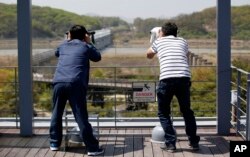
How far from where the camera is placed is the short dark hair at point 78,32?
15.5 feet

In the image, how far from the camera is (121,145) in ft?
16.3

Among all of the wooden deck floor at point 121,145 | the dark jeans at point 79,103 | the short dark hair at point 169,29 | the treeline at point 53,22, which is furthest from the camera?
the treeline at point 53,22

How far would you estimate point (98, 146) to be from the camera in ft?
15.3

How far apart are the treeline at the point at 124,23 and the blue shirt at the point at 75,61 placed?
1000mm

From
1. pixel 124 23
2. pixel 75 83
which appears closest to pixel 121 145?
pixel 75 83

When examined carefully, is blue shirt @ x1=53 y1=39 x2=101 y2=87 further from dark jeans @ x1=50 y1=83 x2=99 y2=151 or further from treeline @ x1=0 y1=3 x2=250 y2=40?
treeline @ x1=0 y1=3 x2=250 y2=40

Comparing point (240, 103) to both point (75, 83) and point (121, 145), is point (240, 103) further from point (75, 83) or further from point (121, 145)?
point (75, 83)

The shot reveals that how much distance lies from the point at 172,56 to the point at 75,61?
0.94 m

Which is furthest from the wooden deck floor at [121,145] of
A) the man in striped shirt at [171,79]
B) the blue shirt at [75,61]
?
the blue shirt at [75,61]

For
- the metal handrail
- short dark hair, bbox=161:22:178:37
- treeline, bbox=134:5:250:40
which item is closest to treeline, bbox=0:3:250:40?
treeline, bbox=134:5:250:40

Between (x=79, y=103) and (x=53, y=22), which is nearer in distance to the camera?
(x=79, y=103)

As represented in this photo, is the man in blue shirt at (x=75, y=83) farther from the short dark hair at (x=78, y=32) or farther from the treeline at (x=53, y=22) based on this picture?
the treeline at (x=53, y=22)

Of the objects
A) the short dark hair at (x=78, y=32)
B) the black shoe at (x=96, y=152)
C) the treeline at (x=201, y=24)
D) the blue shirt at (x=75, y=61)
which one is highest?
the treeline at (x=201, y=24)

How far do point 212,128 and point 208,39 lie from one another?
3.71 feet
